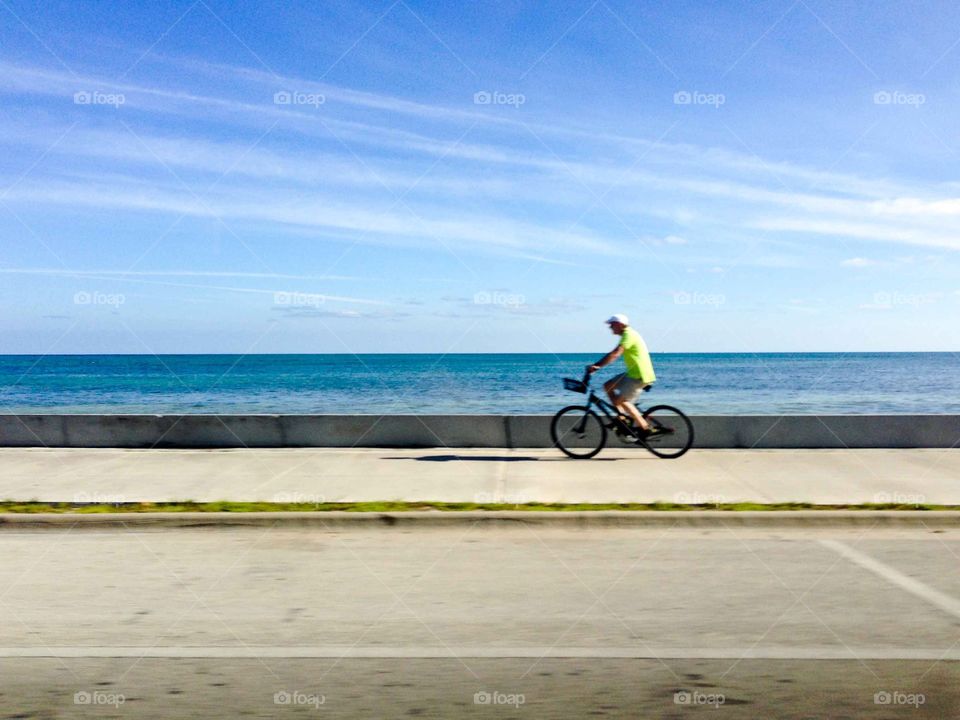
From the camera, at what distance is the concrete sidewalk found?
920 cm

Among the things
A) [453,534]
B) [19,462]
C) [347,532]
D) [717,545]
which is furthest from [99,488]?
[717,545]

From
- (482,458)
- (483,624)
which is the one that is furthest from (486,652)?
(482,458)

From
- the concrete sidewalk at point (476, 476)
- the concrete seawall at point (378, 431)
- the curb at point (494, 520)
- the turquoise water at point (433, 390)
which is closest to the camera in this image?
the curb at point (494, 520)

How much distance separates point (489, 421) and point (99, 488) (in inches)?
226

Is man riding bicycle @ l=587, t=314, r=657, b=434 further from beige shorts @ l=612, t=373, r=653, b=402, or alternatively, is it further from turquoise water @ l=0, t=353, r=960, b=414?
turquoise water @ l=0, t=353, r=960, b=414

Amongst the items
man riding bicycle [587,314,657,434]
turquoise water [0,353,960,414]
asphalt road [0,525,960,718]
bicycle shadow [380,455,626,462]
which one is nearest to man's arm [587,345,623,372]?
man riding bicycle [587,314,657,434]

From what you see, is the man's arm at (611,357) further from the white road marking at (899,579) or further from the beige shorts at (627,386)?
the white road marking at (899,579)

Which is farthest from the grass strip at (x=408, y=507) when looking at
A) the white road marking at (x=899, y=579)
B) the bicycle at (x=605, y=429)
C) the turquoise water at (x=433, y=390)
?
the turquoise water at (x=433, y=390)

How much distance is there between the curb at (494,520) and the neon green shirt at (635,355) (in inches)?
173

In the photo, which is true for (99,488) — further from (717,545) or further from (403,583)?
(717,545)

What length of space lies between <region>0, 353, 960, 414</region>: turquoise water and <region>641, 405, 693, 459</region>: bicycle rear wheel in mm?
28677

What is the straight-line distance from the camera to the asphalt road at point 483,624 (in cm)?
404

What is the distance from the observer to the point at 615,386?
12461 millimetres

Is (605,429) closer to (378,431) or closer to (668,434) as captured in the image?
(668,434)
